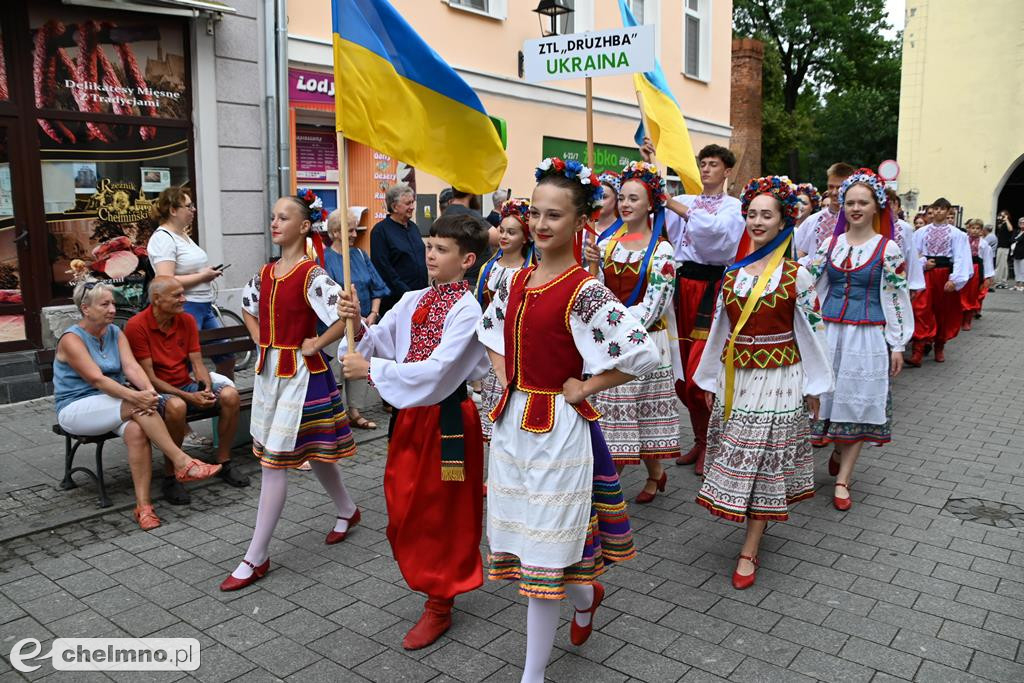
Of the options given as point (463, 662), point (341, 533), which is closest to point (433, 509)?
point (463, 662)

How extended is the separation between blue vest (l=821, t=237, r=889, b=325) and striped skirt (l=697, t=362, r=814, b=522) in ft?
4.84

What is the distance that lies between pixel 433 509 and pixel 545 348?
1.09 meters

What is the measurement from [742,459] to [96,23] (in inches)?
310

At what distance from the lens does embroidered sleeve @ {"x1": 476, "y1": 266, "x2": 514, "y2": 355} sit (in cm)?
350

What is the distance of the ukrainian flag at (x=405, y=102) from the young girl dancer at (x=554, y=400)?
1.08m

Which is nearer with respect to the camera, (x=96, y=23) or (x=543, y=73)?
(x=543, y=73)

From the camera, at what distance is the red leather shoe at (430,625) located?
3.82 meters

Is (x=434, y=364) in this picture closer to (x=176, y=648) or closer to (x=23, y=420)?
(x=176, y=648)

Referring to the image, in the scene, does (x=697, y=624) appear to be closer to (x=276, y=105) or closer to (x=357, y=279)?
(x=357, y=279)

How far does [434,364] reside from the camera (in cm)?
365

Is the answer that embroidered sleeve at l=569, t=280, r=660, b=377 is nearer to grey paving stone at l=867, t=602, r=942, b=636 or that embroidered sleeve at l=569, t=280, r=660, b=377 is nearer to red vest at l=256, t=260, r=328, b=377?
red vest at l=256, t=260, r=328, b=377

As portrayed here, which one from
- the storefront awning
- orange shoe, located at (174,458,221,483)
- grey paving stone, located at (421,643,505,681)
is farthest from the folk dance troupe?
the storefront awning

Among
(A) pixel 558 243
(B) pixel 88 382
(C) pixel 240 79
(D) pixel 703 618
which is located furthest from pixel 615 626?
(C) pixel 240 79

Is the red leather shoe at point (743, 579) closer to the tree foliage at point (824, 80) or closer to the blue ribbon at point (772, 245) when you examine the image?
the blue ribbon at point (772, 245)
